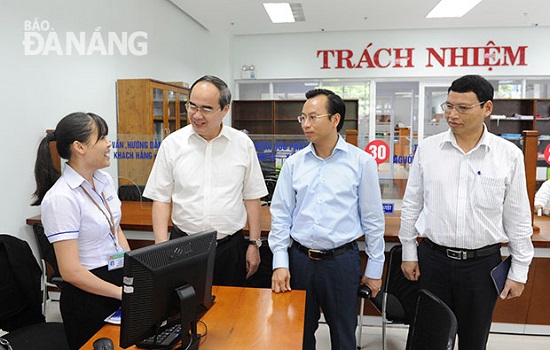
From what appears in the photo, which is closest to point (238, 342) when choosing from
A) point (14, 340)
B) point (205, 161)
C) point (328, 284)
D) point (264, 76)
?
point (328, 284)

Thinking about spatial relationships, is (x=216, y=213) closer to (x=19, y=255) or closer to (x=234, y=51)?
(x=19, y=255)

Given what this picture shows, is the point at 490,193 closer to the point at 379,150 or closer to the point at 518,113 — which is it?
the point at 379,150

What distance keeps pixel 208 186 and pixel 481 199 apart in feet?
4.18

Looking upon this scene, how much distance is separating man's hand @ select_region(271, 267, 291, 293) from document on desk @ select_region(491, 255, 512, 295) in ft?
3.02

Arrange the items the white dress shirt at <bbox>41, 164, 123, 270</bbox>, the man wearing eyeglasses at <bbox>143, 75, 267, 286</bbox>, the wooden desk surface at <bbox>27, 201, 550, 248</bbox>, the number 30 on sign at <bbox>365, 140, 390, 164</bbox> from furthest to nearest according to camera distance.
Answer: the number 30 on sign at <bbox>365, 140, 390, 164</bbox>, the wooden desk surface at <bbox>27, 201, 550, 248</bbox>, the man wearing eyeglasses at <bbox>143, 75, 267, 286</bbox>, the white dress shirt at <bbox>41, 164, 123, 270</bbox>

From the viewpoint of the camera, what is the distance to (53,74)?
405 centimetres

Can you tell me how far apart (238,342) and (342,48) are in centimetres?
792

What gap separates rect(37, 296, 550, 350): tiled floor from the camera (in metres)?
2.81

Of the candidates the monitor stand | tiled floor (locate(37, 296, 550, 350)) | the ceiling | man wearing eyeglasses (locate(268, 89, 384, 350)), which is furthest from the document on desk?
the ceiling

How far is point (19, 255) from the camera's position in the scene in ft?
6.82

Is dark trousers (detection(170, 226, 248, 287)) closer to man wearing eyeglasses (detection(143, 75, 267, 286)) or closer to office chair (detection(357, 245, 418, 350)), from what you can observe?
man wearing eyeglasses (detection(143, 75, 267, 286))

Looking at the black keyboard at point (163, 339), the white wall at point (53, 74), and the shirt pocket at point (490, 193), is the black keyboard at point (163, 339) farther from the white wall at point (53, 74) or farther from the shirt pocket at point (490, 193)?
the white wall at point (53, 74)

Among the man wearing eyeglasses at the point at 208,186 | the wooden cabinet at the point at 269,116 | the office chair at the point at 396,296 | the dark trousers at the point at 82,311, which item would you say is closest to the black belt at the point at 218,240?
the man wearing eyeglasses at the point at 208,186

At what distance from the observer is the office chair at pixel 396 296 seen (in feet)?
7.70
